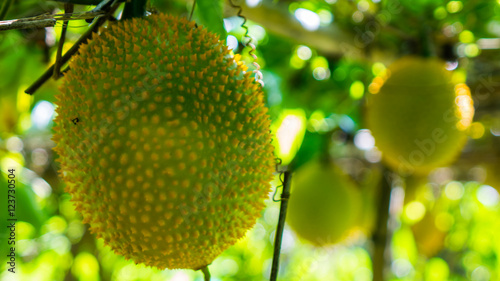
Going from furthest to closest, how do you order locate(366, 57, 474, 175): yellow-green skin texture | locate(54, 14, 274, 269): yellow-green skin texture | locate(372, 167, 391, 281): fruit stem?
locate(372, 167, 391, 281): fruit stem < locate(366, 57, 474, 175): yellow-green skin texture < locate(54, 14, 274, 269): yellow-green skin texture

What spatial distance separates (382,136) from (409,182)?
2.27 feet

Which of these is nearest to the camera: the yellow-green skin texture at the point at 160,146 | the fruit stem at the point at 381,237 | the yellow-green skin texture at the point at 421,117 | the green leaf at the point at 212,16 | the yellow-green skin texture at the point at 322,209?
the yellow-green skin texture at the point at 160,146

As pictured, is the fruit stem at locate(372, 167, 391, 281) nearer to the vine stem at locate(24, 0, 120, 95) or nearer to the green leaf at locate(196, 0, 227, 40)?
the green leaf at locate(196, 0, 227, 40)

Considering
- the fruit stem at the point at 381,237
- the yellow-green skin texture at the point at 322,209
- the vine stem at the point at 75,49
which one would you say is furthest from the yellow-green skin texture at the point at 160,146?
the fruit stem at the point at 381,237

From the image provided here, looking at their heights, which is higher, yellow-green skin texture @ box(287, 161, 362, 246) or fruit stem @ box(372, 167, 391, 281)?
yellow-green skin texture @ box(287, 161, 362, 246)

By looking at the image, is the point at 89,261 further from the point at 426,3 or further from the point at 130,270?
the point at 426,3

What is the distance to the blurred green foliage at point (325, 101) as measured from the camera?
0.99 metres

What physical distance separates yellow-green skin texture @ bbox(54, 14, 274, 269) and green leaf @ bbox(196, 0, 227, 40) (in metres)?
0.13

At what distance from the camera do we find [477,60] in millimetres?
1282

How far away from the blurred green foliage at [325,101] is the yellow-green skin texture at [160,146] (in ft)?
0.43

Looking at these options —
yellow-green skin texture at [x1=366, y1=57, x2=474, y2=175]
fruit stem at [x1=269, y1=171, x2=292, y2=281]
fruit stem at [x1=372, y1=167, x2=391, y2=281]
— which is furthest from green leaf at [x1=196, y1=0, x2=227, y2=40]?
fruit stem at [x1=372, y1=167, x2=391, y2=281]

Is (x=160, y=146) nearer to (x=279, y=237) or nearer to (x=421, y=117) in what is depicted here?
(x=279, y=237)

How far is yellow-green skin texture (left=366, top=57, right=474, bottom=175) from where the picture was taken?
927mm

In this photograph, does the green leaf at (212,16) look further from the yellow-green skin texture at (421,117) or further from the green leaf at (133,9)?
the yellow-green skin texture at (421,117)
